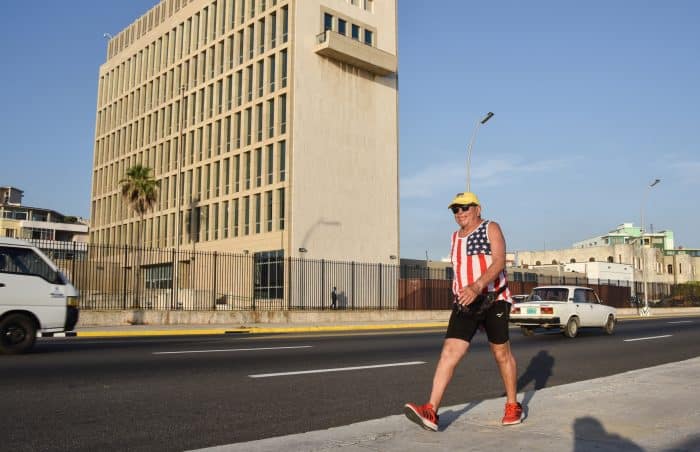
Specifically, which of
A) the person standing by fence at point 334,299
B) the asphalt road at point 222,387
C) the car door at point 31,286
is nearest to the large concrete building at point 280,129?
the person standing by fence at point 334,299

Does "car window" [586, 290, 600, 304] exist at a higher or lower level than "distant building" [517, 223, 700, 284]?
lower

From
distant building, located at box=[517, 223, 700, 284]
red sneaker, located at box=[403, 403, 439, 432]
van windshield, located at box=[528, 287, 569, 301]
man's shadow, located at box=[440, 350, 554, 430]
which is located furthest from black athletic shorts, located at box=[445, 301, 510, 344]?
distant building, located at box=[517, 223, 700, 284]

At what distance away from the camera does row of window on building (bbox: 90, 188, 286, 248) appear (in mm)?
46406

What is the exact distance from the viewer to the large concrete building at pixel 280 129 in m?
45.8

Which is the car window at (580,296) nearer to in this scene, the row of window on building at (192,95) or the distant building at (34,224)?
the row of window on building at (192,95)

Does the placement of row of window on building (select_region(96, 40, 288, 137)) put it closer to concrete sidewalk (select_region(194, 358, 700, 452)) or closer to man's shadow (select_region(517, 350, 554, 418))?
man's shadow (select_region(517, 350, 554, 418))

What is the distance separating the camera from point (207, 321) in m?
24.2

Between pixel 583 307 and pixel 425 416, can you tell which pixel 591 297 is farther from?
pixel 425 416

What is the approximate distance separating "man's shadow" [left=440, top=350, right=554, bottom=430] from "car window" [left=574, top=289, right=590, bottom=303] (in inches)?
225

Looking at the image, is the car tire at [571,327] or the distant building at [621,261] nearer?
the car tire at [571,327]

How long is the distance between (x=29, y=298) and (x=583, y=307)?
45.8 ft

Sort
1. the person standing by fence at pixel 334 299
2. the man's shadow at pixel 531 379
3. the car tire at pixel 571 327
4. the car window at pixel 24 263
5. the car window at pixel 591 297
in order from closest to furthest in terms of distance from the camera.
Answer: the man's shadow at pixel 531 379, the car window at pixel 24 263, the car tire at pixel 571 327, the car window at pixel 591 297, the person standing by fence at pixel 334 299

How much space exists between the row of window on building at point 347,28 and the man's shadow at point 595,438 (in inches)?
1775

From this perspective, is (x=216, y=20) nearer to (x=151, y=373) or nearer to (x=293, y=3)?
(x=293, y=3)
